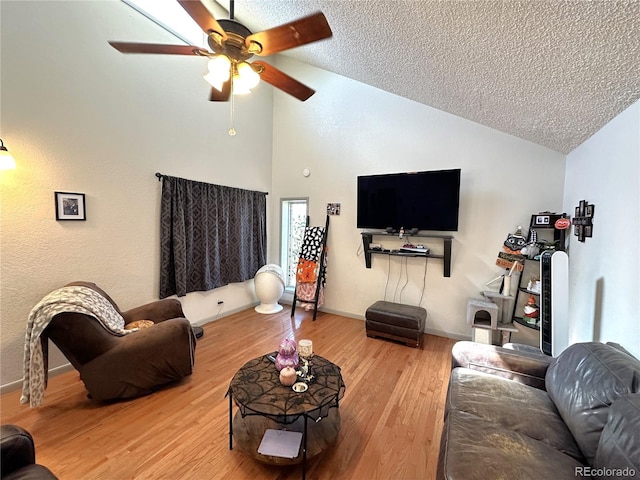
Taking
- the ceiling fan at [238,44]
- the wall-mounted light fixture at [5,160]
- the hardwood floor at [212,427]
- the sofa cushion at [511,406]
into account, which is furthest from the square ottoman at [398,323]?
the wall-mounted light fixture at [5,160]

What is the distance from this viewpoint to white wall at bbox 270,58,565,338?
10.1ft

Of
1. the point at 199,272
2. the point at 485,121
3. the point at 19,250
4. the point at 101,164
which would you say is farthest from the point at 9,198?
the point at 485,121

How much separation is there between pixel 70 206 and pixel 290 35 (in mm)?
2488

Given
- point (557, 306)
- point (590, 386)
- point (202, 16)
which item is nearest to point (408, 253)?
point (557, 306)

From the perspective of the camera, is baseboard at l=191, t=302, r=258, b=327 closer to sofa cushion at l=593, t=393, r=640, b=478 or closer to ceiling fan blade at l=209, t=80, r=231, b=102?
ceiling fan blade at l=209, t=80, r=231, b=102

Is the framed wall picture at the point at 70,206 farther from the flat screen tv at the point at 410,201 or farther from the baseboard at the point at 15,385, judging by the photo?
the flat screen tv at the point at 410,201

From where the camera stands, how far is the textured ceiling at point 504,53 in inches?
47.4

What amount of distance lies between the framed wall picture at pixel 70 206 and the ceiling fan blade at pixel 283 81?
2081 millimetres

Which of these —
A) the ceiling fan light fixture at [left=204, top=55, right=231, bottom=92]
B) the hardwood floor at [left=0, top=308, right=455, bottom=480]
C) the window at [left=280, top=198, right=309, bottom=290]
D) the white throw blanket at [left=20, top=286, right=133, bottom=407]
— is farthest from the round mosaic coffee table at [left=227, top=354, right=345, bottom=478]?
the window at [left=280, top=198, right=309, bottom=290]

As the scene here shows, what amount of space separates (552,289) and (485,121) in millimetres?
1802

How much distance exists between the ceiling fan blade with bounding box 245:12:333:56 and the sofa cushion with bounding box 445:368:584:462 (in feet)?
7.23

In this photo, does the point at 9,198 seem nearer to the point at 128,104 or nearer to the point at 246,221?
the point at 128,104

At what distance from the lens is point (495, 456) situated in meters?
1.15

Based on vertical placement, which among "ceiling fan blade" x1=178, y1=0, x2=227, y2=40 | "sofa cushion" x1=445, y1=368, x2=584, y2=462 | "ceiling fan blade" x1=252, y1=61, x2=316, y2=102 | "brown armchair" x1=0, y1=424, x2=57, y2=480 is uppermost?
"ceiling fan blade" x1=178, y1=0, x2=227, y2=40
